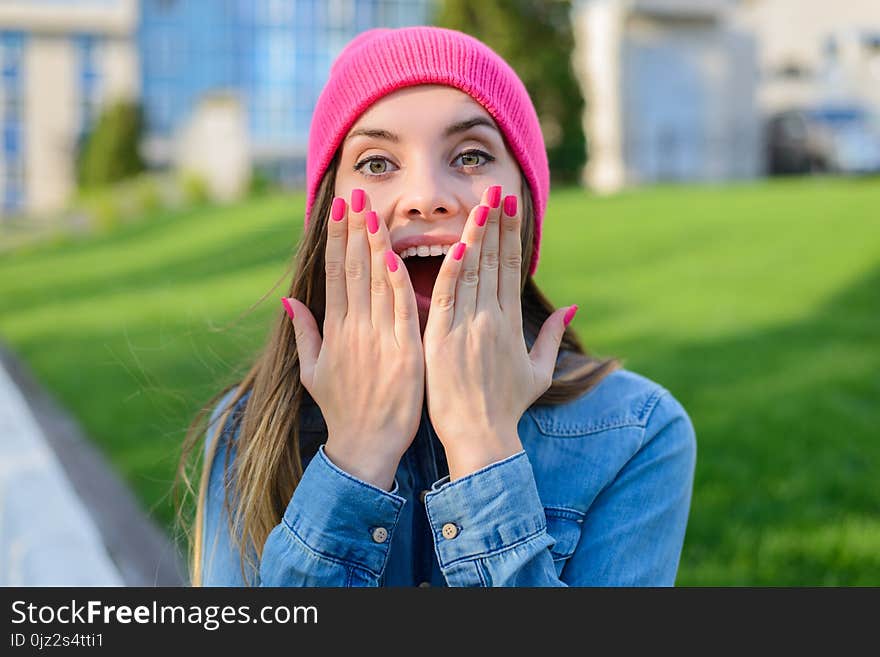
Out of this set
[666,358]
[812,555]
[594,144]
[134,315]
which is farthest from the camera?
[594,144]

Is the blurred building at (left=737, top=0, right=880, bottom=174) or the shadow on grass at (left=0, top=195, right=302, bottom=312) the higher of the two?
the blurred building at (left=737, top=0, right=880, bottom=174)

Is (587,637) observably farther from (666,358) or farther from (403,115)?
(666,358)

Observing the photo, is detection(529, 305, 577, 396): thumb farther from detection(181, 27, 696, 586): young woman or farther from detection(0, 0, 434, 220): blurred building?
detection(0, 0, 434, 220): blurred building

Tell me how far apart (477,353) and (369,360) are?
175 mm

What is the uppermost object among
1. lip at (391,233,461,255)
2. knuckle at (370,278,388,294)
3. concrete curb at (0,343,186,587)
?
lip at (391,233,461,255)

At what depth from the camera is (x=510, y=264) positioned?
1.61m

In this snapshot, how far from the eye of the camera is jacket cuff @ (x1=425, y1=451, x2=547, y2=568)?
1560 millimetres

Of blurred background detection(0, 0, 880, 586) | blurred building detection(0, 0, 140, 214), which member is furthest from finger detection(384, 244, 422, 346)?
blurred building detection(0, 0, 140, 214)

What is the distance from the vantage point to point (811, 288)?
7.77 meters

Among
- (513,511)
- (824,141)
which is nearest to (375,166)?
(513,511)

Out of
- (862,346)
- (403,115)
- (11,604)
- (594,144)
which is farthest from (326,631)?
(594,144)

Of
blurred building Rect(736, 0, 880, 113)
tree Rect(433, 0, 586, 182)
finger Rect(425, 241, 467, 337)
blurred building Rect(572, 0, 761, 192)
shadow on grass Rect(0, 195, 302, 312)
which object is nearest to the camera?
finger Rect(425, 241, 467, 337)

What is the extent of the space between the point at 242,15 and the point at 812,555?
45668 mm

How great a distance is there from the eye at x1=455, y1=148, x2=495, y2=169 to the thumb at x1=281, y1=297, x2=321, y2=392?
1.23 feet
